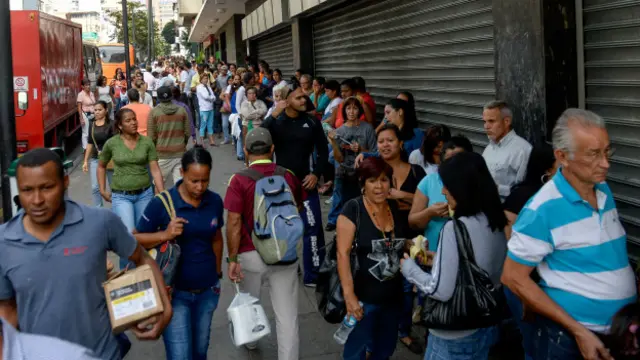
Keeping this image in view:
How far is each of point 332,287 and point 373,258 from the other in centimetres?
31

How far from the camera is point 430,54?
8.74 meters

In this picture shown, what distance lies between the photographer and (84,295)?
294 centimetres

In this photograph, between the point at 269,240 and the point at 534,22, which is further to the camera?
the point at 534,22

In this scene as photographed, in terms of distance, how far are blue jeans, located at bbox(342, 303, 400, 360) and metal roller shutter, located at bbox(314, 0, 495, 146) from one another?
137 inches

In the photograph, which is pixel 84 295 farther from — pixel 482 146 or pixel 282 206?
pixel 482 146

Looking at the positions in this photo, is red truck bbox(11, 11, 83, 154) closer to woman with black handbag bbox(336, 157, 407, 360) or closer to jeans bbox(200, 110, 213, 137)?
jeans bbox(200, 110, 213, 137)

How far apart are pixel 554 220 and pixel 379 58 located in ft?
27.3

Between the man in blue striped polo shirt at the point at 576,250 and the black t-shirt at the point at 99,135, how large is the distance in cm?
594

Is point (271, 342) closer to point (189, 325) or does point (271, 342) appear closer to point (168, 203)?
point (189, 325)

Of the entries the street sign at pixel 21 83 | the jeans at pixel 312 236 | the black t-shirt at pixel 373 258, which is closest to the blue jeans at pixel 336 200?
the jeans at pixel 312 236

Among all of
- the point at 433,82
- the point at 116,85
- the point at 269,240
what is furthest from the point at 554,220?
the point at 116,85

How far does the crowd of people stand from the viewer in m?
2.86

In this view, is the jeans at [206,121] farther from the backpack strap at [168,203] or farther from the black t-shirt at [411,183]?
the backpack strap at [168,203]

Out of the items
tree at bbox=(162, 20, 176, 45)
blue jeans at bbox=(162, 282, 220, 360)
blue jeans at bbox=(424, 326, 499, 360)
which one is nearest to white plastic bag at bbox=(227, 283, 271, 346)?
blue jeans at bbox=(162, 282, 220, 360)
